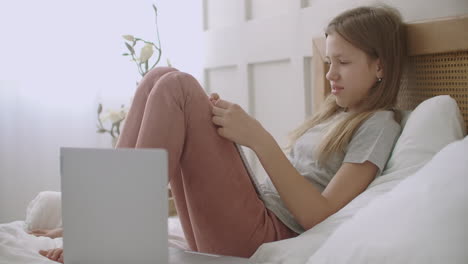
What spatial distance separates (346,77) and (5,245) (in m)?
0.94

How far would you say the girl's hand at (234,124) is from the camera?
1.27 m

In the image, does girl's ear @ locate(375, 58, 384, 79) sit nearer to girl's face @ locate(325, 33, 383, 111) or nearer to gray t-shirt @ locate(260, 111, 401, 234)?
girl's face @ locate(325, 33, 383, 111)

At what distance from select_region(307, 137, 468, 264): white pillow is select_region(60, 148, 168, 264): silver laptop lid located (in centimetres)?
28

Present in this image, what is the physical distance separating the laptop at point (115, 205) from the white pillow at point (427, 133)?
0.63 m

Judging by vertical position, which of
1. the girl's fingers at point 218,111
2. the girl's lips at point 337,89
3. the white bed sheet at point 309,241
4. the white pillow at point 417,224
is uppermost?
the girl's lips at point 337,89

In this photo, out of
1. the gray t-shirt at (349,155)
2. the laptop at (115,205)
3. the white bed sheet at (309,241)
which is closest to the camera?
the laptop at (115,205)

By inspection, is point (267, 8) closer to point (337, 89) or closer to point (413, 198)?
point (337, 89)

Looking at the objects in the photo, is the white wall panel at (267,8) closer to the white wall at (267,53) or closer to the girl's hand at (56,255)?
the white wall at (267,53)

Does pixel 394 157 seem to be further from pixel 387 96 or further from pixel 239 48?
pixel 239 48

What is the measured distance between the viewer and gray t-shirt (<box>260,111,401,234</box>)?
4.47 feet

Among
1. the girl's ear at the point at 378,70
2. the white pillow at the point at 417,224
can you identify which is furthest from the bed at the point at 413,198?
the girl's ear at the point at 378,70

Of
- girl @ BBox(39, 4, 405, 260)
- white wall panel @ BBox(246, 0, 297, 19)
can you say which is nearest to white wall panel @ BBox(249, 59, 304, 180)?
white wall panel @ BBox(246, 0, 297, 19)

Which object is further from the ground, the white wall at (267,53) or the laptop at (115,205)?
the white wall at (267,53)

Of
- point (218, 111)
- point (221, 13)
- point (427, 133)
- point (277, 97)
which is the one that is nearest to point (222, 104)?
point (218, 111)
